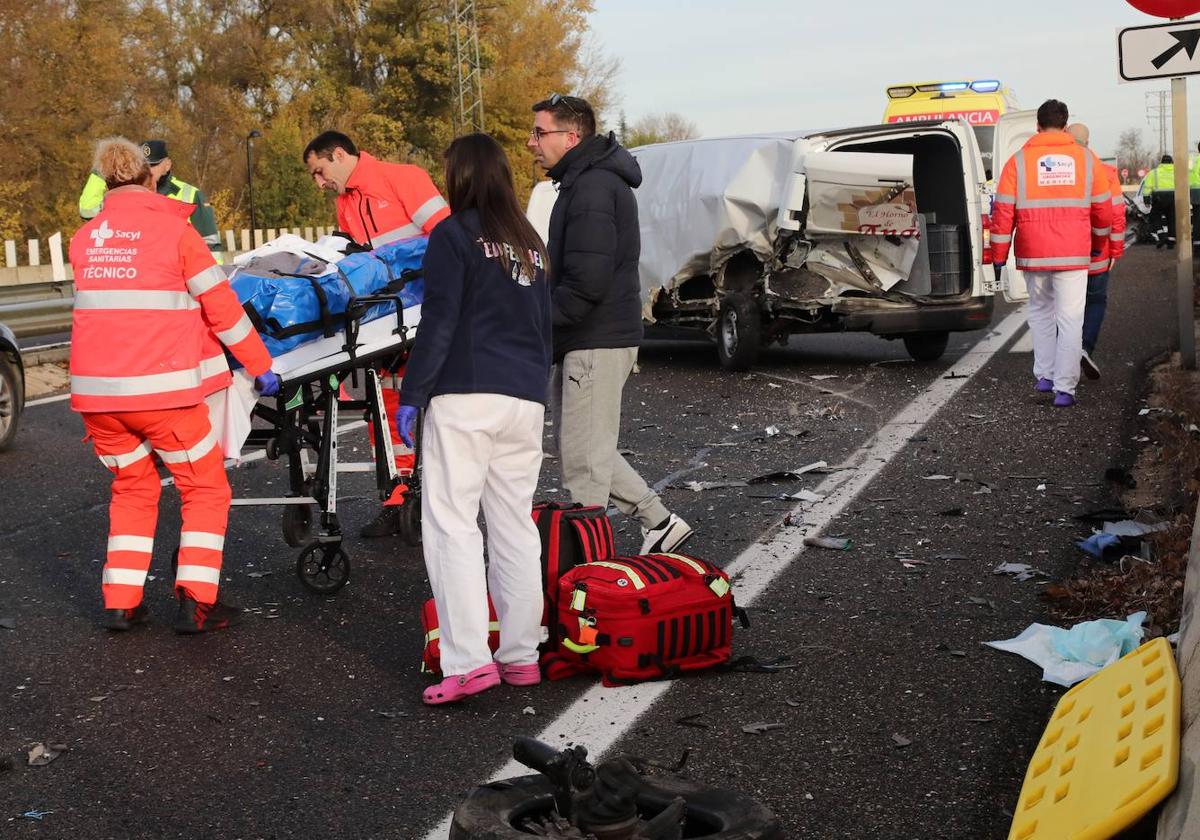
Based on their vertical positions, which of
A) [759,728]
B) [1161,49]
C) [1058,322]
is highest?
[1161,49]

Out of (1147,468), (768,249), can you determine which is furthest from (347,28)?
(1147,468)

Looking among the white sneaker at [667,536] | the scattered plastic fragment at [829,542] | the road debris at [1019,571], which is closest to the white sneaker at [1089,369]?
the scattered plastic fragment at [829,542]

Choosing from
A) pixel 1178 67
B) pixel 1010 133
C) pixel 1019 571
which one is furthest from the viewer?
pixel 1010 133

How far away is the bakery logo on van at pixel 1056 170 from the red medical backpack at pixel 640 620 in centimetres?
711

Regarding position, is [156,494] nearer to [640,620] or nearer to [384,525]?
[384,525]

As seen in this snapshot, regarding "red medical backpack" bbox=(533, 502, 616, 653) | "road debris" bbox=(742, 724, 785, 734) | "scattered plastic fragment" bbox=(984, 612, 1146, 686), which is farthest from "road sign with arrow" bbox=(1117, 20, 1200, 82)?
"road debris" bbox=(742, 724, 785, 734)

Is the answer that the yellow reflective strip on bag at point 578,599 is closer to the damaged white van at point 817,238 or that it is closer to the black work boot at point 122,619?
the black work boot at point 122,619

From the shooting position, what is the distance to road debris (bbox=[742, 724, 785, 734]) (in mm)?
4598

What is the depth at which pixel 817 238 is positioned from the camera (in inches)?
521

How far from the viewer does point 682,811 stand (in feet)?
9.14

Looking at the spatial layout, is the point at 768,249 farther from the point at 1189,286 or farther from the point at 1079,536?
the point at 1079,536

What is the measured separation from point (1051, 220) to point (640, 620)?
7299 millimetres

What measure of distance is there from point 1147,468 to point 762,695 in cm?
438

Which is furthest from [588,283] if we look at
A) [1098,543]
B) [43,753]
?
[43,753]
